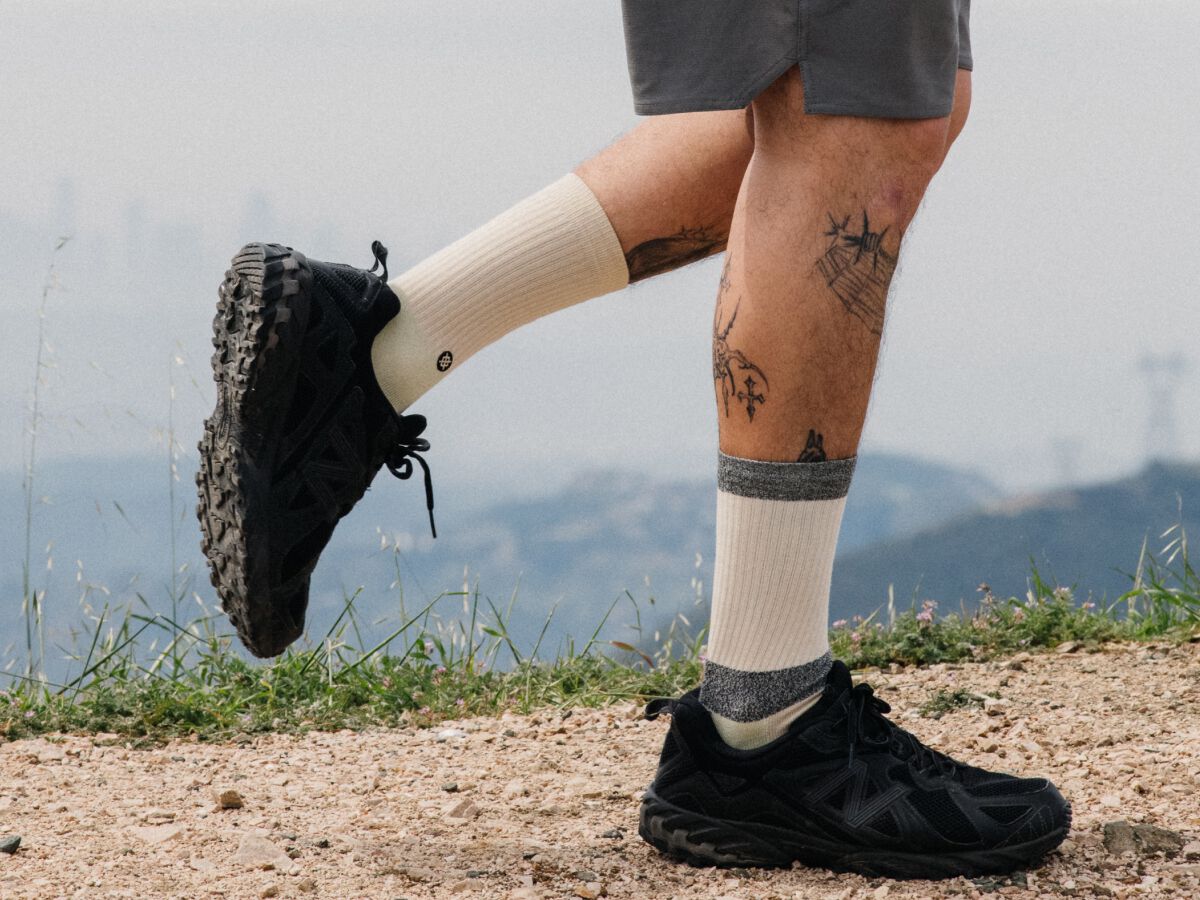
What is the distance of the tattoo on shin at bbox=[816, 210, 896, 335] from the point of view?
5.46 ft

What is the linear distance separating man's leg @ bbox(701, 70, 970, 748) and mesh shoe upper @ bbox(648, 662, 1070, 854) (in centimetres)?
10

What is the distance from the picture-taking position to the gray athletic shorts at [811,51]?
5.17 ft

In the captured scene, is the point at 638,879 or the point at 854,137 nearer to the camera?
the point at 854,137

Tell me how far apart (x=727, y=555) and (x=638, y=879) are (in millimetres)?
447

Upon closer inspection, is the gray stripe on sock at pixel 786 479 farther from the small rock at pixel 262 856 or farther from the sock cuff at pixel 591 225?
the small rock at pixel 262 856

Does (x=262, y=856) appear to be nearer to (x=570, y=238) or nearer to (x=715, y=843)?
(x=715, y=843)

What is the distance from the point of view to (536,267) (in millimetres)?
2023

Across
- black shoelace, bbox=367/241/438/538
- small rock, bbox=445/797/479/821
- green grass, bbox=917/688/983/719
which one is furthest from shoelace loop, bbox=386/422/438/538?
green grass, bbox=917/688/983/719

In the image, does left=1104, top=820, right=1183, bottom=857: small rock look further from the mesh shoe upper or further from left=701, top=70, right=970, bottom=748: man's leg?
left=701, top=70, right=970, bottom=748: man's leg

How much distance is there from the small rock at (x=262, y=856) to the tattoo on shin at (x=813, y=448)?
2.90ft

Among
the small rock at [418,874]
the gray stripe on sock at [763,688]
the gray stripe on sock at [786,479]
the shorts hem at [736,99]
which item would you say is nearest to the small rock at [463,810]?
the small rock at [418,874]

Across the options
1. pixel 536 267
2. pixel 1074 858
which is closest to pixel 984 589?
pixel 1074 858

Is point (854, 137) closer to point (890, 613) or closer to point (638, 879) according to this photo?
point (638, 879)

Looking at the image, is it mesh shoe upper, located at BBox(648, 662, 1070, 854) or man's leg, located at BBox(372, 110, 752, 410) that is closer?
mesh shoe upper, located at BBox(648, 662, 1070, 854)
